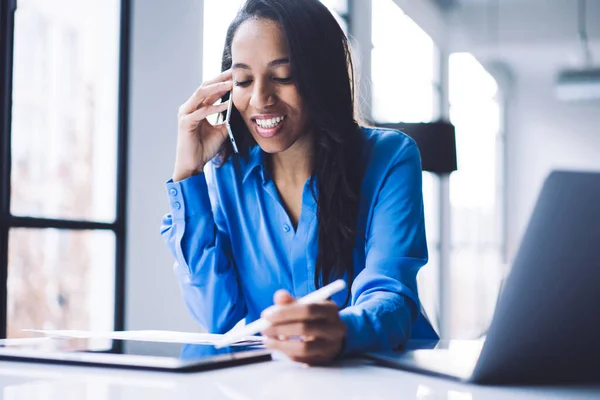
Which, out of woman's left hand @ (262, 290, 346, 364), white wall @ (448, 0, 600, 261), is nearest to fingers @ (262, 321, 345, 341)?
woman's left hand @ (262, 290, 346, 364)

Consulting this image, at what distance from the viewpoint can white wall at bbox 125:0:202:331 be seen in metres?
3.25

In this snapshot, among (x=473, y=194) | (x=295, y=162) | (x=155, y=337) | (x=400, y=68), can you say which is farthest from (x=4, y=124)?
(x=473, y=194)

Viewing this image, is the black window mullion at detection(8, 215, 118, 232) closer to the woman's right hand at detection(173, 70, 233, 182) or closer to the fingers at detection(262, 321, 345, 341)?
the woman's right hand at detection(173, 70, 233, 182)

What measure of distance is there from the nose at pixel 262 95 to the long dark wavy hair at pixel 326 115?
6 centimetres

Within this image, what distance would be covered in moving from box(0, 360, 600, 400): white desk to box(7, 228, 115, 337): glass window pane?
6.31 ft

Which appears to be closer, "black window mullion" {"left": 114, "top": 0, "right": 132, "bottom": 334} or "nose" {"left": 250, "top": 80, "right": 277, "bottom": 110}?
"nose" {"left": 250, "top": 80, "right": 277, "bottom": 110}

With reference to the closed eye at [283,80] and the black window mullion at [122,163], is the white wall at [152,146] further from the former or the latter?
the closed eye at [283,80]

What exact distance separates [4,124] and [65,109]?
57cm

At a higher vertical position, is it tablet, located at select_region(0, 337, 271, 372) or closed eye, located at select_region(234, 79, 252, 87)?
closed eye, located at select_region(234, 79, 252, 87)

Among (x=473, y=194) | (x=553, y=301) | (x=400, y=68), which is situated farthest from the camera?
(x=473, y=194)

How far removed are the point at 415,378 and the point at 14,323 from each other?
2.16 m

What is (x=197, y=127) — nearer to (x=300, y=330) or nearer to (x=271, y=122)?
(x=271, y=122)

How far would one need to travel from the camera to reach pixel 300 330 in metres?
0.86

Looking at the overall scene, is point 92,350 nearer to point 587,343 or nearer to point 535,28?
point 587,343
